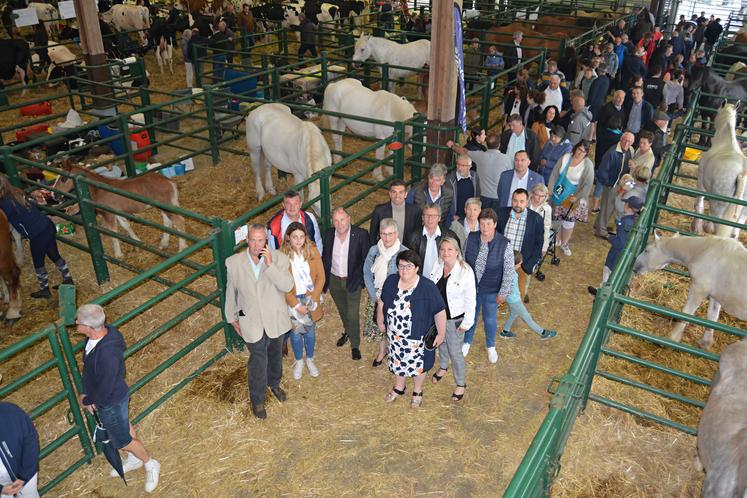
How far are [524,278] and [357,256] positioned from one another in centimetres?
215

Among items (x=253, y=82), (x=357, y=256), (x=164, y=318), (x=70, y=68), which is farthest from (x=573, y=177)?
(x=70, y=68)

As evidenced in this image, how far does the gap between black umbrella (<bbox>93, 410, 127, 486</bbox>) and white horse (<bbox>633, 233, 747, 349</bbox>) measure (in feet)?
16.9

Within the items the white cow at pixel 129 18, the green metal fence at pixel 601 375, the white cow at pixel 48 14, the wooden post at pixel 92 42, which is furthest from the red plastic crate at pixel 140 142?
the white cow at pixel 48 14

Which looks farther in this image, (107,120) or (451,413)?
(107,120)

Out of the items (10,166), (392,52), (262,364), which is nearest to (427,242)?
(262,364)

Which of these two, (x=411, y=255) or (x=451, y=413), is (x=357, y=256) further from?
(x=451, y=413)

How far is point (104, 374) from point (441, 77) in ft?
19.9

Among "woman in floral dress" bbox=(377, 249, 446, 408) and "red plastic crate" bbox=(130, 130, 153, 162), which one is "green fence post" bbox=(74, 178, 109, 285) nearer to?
"red plastic crate" bbox=(130, 130, 153, 162)

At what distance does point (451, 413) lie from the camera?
5.13 metres

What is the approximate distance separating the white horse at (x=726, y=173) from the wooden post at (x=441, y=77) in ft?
11.3

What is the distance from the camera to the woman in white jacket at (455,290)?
4.59 metres

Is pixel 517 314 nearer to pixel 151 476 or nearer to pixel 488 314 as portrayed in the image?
pixel 488 314

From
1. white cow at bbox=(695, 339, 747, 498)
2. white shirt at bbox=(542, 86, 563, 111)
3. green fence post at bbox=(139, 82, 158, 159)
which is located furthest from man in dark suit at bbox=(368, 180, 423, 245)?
green fence post at bbox=(139, 82, 158, 159)

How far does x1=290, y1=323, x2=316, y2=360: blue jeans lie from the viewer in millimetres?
5309
